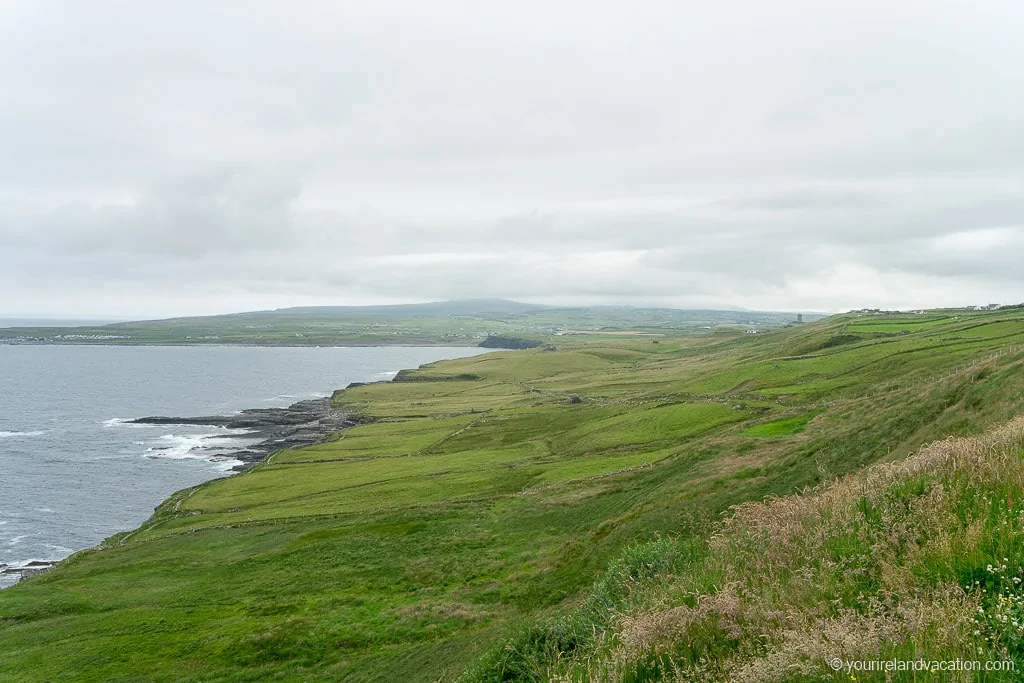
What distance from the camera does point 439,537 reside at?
4859 cm

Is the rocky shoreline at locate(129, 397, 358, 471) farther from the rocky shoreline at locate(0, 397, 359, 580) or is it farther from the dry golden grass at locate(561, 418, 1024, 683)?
the dry golden grass at locate(561, 418, 1024, 683)

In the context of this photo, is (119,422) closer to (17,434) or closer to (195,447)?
(17,434)

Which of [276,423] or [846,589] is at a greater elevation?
[846,589]

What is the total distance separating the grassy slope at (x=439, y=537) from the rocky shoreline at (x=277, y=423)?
28.3m

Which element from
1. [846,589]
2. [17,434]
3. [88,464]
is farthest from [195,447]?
[846,589]

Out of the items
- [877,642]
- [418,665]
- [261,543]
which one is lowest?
[261,543]

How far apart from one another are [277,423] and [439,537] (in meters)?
105

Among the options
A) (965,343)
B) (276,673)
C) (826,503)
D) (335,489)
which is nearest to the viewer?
(826,503)

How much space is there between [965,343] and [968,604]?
89805mm

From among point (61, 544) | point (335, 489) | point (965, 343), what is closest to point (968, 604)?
point (335, 489)

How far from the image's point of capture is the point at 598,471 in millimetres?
61219

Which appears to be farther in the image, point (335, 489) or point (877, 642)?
point (335, 489)

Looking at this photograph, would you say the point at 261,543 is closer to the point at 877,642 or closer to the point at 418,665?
the point at 418,665

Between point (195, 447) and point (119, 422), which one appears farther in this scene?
point (119, 422)
